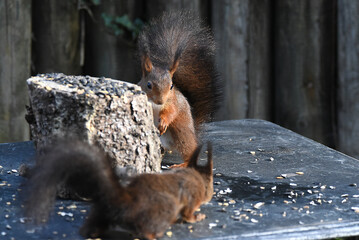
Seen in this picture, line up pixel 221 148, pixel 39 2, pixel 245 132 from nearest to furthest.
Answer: pixel 221 148 < pixel 245 132 < pixel 39 2

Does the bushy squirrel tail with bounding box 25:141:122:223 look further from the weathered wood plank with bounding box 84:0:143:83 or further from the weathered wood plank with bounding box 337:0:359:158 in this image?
the weathered wood plank with bounding box 337:0:359:158

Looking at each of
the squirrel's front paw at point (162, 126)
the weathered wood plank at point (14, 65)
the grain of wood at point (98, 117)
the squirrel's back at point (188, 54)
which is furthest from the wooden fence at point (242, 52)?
the grain of wood at point (98, 117)

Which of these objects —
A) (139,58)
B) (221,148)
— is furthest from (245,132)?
(139,58)

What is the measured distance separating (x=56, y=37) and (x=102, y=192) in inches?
78.8

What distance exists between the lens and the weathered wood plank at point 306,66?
348cm

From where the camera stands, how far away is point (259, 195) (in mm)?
2088

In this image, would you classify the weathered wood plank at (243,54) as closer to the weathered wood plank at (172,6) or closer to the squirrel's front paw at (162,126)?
the weathered wood plank at (172,6)

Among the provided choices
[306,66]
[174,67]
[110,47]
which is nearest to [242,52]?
[306,66]

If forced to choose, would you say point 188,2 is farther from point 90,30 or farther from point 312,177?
point 312,177

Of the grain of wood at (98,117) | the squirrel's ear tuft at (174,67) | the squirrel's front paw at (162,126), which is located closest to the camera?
the grain of wood at (98,117)

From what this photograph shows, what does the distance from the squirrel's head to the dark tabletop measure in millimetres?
250

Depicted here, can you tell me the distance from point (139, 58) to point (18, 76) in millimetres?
922

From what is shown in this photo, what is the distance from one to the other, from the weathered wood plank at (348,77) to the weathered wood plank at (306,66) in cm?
6

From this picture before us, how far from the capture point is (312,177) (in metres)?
2.30
